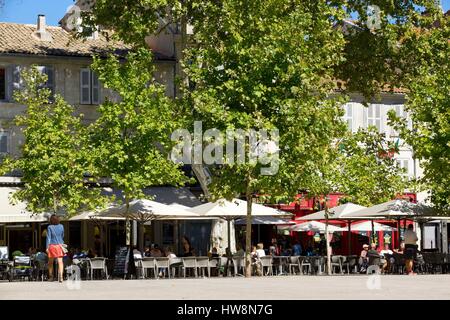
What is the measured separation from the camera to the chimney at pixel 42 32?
4919cm

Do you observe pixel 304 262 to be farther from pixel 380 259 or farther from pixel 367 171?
pixel 367 171

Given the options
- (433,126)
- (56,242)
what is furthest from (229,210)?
(56,242)

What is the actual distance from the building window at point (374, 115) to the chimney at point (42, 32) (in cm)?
1679

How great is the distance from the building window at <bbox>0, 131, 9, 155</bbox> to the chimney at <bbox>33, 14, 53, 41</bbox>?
195 inches

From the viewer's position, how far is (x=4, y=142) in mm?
46094

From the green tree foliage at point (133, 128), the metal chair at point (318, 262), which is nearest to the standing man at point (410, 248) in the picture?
the metal chair at point (318, 262)

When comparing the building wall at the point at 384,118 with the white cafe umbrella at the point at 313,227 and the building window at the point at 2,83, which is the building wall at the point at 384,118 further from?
the building window at the point at 2,83

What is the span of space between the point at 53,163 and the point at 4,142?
18.8 feet

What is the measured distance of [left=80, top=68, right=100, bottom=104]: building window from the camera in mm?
48375

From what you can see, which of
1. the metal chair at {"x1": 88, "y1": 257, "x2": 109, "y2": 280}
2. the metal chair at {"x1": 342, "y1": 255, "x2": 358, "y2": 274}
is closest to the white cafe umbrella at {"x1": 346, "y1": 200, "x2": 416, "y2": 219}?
the metal chair at {"x1": 342, "y1": 255, "x2": 358, "y2": 274}

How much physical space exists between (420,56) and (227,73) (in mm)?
10576

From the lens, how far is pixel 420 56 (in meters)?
42.8

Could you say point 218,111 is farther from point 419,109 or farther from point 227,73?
point 419,109
